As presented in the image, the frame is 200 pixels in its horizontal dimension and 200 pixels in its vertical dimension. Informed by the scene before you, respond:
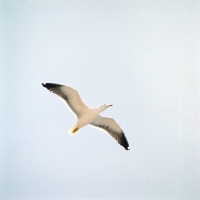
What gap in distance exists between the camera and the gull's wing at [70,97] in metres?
5.37

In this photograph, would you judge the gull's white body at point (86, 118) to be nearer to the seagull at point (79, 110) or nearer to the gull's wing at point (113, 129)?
the seagull at point (79, 110)

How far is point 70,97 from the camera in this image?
5477mm

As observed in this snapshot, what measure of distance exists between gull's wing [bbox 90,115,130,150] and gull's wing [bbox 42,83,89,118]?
354 millimetres

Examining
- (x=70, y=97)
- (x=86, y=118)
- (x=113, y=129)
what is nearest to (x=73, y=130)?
(x=86, y=118)

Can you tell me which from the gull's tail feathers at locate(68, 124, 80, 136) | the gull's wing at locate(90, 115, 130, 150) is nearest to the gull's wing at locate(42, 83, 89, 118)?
the gull's tail feathers at locate(68, 124, 80, 136)

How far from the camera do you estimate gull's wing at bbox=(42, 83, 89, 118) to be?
17.6 ft

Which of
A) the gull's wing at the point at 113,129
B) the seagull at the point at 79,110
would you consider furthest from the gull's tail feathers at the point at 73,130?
the gull's wing at the point at 113,129

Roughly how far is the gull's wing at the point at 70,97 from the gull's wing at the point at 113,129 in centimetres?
35

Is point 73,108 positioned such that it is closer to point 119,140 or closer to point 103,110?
point 103,110

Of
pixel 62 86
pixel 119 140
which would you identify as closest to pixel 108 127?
pixel 119 140

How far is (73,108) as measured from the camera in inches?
219

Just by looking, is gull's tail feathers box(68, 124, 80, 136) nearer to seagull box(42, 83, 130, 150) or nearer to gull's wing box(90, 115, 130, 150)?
seagull box(42, 83, 130, 150)

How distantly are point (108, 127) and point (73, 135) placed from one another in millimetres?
611

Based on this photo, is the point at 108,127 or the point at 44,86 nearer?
the point at 44,86
